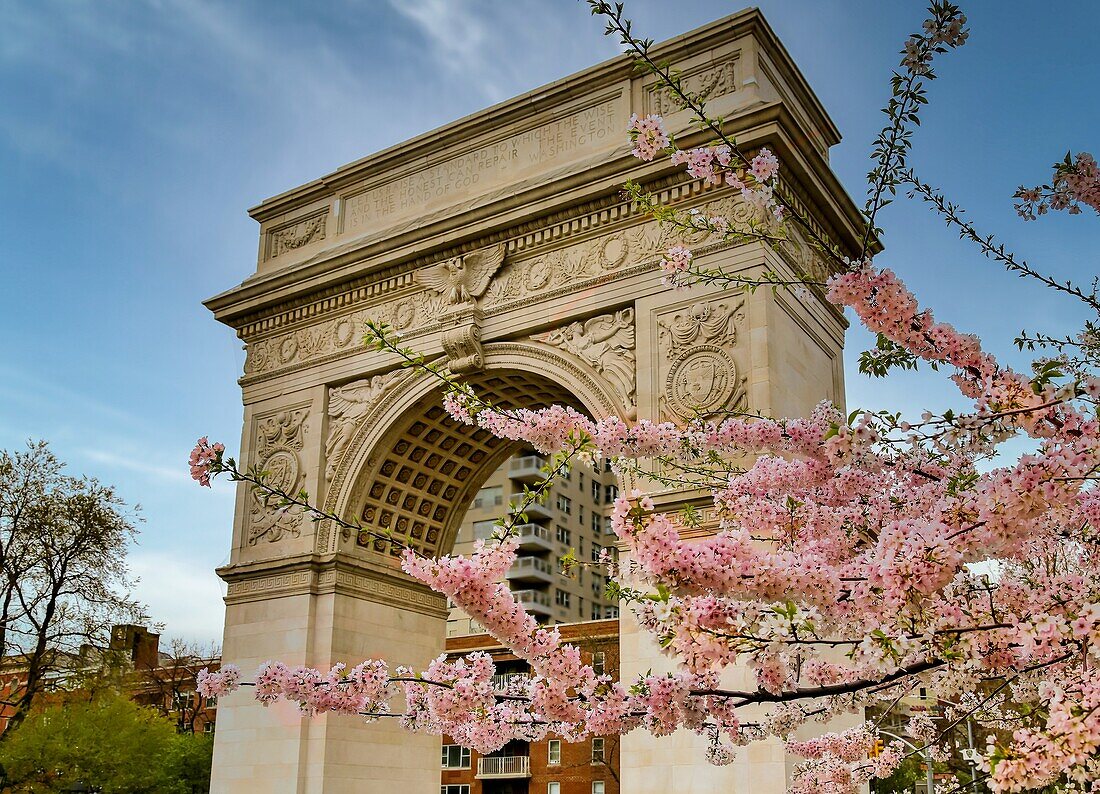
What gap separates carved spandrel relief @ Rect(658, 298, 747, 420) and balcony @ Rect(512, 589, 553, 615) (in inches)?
1369

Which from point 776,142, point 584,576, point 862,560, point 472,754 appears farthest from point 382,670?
point 584,576

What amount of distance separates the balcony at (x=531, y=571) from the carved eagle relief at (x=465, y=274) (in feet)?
105

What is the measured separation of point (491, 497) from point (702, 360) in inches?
1483

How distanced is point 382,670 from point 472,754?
43.7m

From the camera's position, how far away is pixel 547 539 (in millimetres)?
54094

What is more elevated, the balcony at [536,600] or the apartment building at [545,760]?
the balcony at [536,600]

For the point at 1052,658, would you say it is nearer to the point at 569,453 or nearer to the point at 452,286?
the point at 569,453

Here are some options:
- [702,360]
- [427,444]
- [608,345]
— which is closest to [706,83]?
[608,345]

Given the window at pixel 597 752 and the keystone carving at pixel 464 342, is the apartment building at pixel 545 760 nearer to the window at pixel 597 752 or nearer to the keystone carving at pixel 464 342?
the window at pixel 597 752

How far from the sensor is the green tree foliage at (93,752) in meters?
31.6

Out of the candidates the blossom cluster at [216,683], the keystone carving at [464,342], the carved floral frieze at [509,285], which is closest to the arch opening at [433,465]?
the keystone carving at [464,342]

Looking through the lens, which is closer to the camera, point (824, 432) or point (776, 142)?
point (824, 432)

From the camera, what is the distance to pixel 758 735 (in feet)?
22.8

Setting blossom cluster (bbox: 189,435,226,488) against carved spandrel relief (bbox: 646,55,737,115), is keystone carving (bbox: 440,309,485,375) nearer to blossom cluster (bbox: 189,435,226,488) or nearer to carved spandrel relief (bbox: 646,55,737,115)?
carved spandrel relief (bbox: 646,55,737,115)
